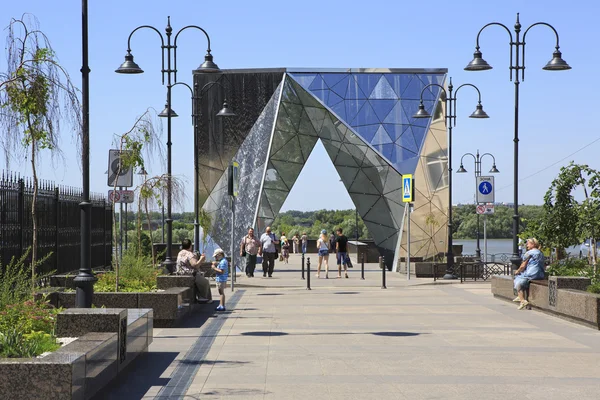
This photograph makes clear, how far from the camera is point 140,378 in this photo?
1138cm

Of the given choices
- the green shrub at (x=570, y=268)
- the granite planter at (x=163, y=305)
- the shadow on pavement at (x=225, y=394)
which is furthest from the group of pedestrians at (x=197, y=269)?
the shadow on pavement at (x=225, y=394)

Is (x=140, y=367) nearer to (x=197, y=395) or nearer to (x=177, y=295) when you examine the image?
(x=197, y=395)

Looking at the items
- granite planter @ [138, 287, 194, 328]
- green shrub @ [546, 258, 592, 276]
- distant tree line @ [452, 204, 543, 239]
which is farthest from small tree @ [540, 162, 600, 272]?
distant tree line @ [452, 204, 543, 239]

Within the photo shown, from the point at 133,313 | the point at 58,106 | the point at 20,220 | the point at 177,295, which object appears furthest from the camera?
the point at 20,220

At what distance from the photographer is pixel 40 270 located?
67.2ft

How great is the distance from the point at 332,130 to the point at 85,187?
2776 cm

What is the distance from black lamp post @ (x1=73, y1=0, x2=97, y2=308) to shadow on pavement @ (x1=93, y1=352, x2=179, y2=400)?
3.59 feet

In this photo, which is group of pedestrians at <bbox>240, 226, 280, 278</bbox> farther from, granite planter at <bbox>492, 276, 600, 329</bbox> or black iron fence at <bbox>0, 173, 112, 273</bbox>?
granite planter at <bbox>492, 276, 600, 329</bbox>

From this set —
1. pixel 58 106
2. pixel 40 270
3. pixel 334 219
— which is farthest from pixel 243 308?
pixel 334 219

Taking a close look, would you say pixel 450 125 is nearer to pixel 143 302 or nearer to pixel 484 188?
pixel 484 188

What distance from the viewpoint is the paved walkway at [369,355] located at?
10562 millimetres

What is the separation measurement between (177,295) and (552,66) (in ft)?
37.8

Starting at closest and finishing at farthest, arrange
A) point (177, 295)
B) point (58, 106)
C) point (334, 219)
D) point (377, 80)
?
point (58, 106)
point (177, 295)
point (377, 80)
point (334, 219)

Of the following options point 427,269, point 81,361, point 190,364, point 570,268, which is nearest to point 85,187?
point 190,364
